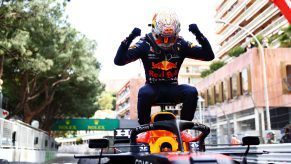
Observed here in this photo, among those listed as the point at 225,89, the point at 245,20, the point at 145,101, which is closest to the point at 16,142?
the point at 145,101

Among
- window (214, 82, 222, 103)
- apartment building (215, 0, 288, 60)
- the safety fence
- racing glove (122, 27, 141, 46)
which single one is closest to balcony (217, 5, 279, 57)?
apartment building (215, 0, 288, 60)

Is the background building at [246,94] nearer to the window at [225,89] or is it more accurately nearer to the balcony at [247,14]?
the window at [225,89]

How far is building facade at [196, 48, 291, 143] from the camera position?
34.9 meters

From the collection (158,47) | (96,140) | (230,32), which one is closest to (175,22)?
(158,47)

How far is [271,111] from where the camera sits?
120 feet

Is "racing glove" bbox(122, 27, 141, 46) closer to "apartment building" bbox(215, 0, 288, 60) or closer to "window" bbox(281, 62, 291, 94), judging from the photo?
"window" bbox(281, 62, 291, 94)

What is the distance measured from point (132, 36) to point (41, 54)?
2605 cm

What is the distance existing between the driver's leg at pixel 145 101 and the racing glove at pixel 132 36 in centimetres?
63

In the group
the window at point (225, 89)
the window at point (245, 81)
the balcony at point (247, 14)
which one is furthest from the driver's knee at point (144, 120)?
the balcony at point (247, 14)

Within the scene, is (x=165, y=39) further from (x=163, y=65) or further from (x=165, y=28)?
(x=163, y=65)

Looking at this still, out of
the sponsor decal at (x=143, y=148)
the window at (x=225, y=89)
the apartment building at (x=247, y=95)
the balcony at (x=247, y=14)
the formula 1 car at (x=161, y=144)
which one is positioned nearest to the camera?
the formula 1 car at (x=161, y=144)

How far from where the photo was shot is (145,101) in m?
5.14

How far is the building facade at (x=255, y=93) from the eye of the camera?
34.9 metres

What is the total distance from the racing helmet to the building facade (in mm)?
25966
